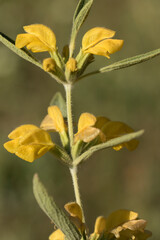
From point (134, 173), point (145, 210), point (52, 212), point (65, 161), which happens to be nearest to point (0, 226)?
point (145, 210)

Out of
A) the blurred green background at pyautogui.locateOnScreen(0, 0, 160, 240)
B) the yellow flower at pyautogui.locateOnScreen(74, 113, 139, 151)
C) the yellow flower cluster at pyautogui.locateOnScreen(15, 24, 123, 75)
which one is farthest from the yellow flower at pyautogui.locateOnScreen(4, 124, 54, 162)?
the blurred green background at pyautogui.locateOnScreen(0, 0, 160, 240)

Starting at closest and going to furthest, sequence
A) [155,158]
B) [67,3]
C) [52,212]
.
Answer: [52,212], [155,158], [67,3]

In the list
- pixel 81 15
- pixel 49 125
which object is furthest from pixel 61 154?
pixel 81 15

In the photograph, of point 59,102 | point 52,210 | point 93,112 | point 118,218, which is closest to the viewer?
point 52,210

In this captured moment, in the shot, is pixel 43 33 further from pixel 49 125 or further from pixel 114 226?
pixel 114 226

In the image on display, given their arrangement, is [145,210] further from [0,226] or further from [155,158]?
[0,226]
